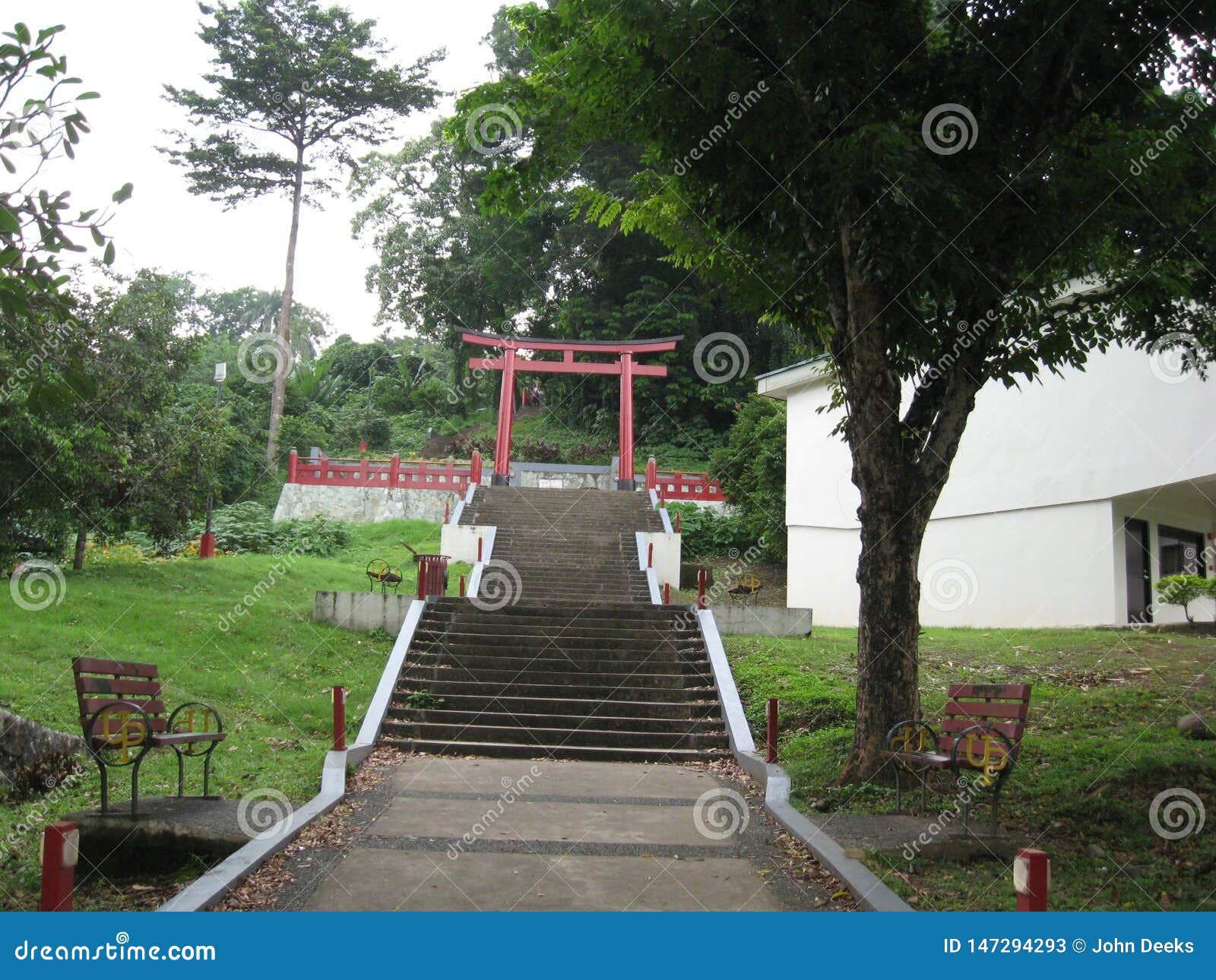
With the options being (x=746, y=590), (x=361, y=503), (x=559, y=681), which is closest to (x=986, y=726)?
(x=559, y=681)

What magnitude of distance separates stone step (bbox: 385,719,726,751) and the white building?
534 cm

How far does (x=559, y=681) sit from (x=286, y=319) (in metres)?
21.5

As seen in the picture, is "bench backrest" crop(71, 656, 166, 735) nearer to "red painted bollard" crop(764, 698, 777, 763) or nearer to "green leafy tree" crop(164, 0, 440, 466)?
"red painted bollard" crop(764, 698, 777, 763)

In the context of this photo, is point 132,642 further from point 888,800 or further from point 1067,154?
point 1067,154

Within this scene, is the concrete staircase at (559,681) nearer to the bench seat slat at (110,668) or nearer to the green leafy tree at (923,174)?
the green leafy tree at (923,174)

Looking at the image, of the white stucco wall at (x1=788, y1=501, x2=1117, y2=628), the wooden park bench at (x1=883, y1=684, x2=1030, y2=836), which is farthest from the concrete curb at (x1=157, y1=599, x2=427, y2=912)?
the white stucco wall at (x1=788, y1=501, x2=1117, y2=628)

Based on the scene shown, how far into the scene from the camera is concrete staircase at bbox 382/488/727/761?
1145cm

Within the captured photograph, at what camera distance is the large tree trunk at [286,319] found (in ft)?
101

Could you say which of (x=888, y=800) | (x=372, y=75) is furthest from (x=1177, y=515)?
(x=372, y=75)

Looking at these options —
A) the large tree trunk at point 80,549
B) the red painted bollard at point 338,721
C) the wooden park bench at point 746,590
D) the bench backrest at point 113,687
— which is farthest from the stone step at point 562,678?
the large tree trunk at point 80,549

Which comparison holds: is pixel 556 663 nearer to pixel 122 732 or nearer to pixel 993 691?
pixel 993 691

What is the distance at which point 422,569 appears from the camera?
15.6 meters

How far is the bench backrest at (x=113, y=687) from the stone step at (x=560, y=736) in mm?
4326

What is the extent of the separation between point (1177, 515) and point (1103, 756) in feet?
37.0
